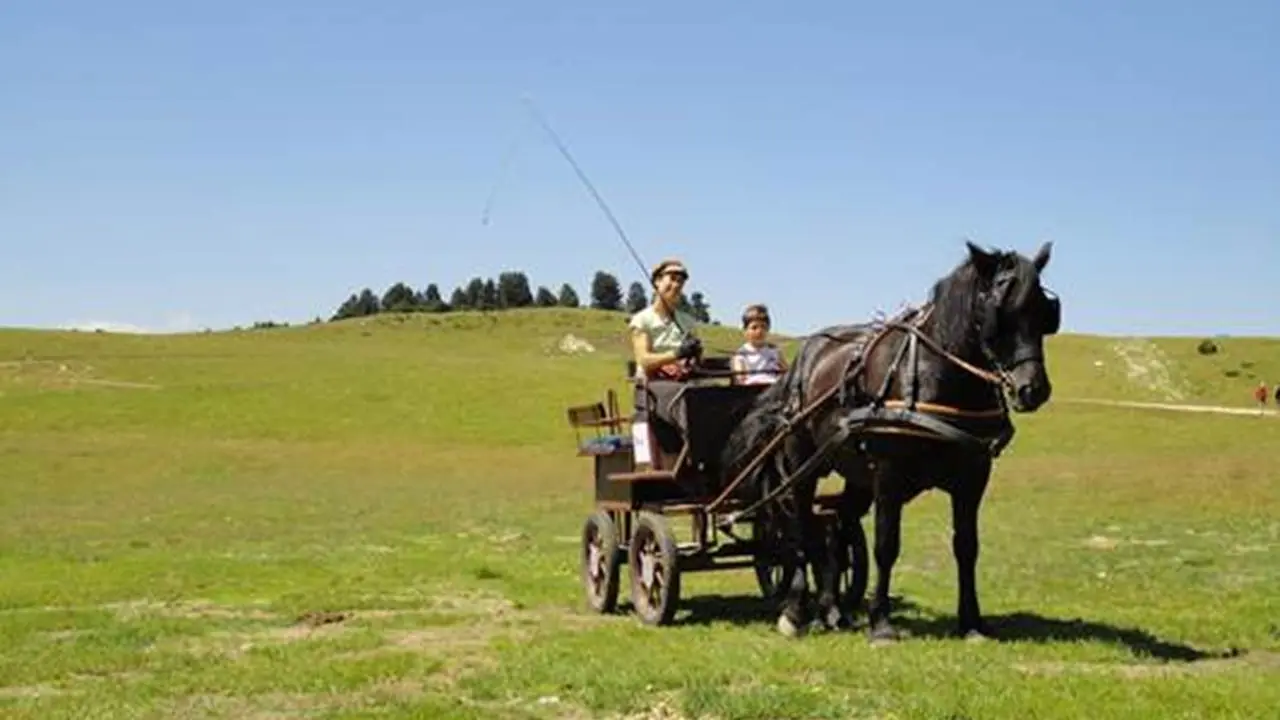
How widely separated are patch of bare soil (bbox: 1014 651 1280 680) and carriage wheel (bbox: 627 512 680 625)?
13.0 feet

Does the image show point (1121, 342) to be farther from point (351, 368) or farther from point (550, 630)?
point (550, 630)

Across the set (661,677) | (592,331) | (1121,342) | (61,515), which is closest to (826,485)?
(61,515)

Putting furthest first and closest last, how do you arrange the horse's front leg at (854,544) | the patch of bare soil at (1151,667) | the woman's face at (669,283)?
the horse's front leg at (854,544)
the woman's face at (669,283)
the patch of bare soil at (1151,667)

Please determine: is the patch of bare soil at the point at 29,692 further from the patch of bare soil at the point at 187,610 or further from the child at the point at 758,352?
the child at the point at 758,352

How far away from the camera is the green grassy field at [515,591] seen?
9.83 m

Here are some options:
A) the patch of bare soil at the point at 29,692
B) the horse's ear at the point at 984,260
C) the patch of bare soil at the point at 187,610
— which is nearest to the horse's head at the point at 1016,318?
the horse's ear at the point at 984,260

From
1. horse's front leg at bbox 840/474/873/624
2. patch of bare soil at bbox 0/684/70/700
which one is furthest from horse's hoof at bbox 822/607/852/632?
patch of bare soil at bbox 0/684/70/700

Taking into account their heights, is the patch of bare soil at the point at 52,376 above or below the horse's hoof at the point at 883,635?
above

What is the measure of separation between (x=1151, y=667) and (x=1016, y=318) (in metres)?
2.67

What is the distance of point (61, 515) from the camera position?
118 feet

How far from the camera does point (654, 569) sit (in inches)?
559

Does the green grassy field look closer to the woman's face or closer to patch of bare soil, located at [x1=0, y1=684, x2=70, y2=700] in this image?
patch of bare soil, located at [x1=0, y1=684, x2=70, y2=700]

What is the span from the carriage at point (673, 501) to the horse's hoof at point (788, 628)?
1.18 m

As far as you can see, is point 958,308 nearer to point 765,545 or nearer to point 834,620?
point 834,620
